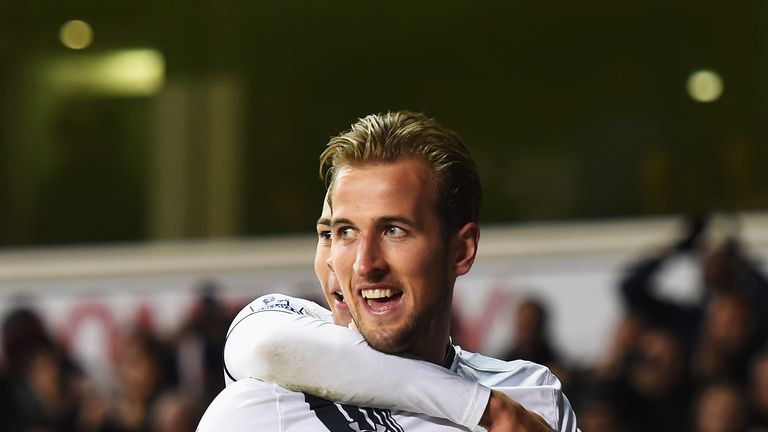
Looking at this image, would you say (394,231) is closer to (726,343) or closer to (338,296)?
(338,296)

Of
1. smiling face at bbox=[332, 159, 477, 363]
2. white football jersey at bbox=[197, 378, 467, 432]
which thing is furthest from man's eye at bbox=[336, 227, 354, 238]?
white football jersey at bbox=[197, 378, 467, 432]

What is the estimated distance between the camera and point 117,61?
884 cm

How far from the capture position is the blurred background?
6887 mm

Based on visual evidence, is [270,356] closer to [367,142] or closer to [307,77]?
[367,142]

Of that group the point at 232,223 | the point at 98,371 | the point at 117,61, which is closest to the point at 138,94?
the point at 117,61

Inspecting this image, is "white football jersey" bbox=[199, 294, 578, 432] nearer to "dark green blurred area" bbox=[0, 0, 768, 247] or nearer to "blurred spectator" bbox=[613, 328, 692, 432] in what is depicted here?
"blurred spectator" bbox=[613, 328, 692, 432]

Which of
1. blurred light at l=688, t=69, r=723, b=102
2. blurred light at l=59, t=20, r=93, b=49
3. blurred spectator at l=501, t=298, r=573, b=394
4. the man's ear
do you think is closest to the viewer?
the man's ear

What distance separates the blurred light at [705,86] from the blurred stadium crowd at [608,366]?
726mm

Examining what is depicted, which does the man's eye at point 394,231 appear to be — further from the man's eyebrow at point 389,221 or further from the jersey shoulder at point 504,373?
the jersey shoulder at point 504,373

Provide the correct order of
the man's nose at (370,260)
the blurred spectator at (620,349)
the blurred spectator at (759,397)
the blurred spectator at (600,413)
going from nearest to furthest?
the man's nose at (370,260)
the blurred spectator at (759,397)
the blurred spectator at (600,413)
the blurred spectator at (620,349)

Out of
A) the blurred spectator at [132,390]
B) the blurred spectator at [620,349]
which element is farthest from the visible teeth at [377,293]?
the blurred spectator at [132,390]

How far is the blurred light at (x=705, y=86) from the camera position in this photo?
7361 mm

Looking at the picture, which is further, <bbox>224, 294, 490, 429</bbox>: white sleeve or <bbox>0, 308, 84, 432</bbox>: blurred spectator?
<bbox>0, 308, 84, 432</bbox>: blurred spectator

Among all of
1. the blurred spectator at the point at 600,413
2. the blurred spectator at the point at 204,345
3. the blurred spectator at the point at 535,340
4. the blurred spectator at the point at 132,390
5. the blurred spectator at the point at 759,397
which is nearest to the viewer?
the blurred spectator at the point at 759,397
